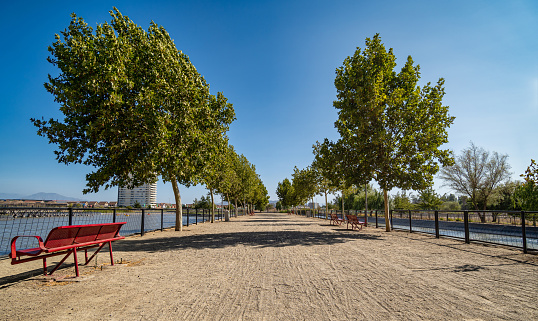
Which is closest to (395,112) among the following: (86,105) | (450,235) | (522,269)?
(450,235)

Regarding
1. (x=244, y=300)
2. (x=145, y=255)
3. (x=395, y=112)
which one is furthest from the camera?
(x=395, y=112)

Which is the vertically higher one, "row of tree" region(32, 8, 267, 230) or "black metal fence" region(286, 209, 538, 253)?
"row of tree" region(32, 8, 267, 230)

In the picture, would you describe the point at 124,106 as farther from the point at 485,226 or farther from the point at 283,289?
the point at 485,226

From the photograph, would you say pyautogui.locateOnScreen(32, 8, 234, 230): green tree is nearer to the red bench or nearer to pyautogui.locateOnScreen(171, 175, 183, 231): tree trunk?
pyautogui.locateOnScreen(171, 175, 183, 231): tree trunk

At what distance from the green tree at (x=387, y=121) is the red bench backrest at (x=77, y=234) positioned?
12397 mm

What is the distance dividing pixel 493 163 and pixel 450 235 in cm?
3543

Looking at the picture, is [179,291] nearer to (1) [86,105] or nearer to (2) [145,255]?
(2) [145,255]

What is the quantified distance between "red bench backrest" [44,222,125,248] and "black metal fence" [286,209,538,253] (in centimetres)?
1198

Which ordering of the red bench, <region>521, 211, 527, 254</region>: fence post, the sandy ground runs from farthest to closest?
<region>521, 211, 527, 254</region>: fence post < the red bench < the sandy ground

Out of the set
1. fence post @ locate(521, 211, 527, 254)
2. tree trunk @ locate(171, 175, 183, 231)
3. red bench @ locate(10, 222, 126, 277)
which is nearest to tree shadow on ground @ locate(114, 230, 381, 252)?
red bench @ locate(10, 222, 126, 277)

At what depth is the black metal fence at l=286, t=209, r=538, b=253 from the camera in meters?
8.73

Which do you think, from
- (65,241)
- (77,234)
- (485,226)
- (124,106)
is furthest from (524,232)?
(124,106)

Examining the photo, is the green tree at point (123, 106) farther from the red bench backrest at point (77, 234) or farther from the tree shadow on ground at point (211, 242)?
the red bench backrest at point (77, 234)

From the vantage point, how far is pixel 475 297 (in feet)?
14.3
